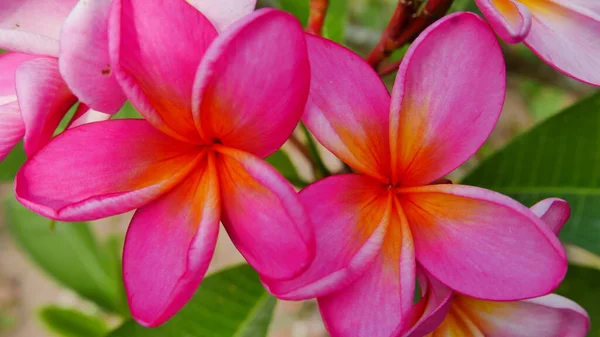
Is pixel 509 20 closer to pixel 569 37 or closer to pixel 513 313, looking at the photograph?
pixel 569 37

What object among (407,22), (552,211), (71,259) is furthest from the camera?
(71,259)

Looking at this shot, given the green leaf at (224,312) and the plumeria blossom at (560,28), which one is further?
the green leaf at (224,312)

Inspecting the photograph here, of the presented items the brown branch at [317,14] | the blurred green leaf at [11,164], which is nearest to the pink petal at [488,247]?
the brown branch at [317,14]

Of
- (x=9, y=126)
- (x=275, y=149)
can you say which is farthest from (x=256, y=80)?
(x=9, y=126)

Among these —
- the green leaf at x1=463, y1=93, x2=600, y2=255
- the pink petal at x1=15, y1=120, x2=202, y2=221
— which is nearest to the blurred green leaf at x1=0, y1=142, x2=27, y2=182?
the pink petal at x1=15, y1=120, x2=202, y2=221

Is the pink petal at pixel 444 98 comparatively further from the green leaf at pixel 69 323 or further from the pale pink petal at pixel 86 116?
the green leaf at pixel 69 323
